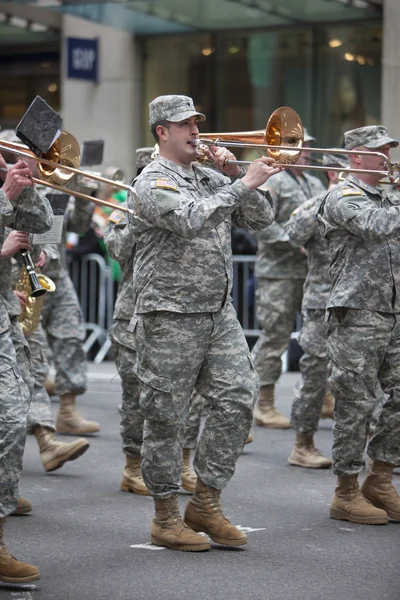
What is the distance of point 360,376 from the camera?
711cm

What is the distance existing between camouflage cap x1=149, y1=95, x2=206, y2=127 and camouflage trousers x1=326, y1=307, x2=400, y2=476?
144 cm

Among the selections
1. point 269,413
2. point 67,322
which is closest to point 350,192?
point 67,322

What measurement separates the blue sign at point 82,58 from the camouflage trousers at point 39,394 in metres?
9.65

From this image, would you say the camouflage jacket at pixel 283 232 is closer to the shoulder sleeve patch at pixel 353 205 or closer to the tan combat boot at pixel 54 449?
the tan combat boot at pixel 54 449

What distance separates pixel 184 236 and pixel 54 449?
8.93ft

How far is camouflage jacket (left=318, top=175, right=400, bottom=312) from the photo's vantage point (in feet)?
22.9

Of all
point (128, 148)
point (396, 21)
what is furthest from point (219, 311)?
point (128, 148)

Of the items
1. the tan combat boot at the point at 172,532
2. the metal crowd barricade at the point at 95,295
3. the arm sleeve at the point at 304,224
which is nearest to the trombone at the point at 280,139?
the tan combat boot at the point at 172,532

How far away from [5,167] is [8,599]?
78.7 inches

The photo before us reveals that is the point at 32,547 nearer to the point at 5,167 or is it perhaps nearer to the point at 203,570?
the point at 203,570

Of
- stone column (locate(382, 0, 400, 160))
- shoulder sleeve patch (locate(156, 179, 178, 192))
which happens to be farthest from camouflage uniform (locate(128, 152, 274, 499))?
stone column (locate(382, 0, 400, 160))

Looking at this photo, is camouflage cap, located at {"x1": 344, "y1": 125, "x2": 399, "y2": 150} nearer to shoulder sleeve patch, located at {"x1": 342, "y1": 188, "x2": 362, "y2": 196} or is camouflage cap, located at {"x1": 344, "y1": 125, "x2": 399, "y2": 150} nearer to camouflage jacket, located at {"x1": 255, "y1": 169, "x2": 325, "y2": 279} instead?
shoulder sleeve patch, located at {"x1": 342, "y1": 188, "x2": 362, "y2": 196}

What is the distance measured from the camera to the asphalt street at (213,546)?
5.82 m

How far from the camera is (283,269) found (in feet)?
34.5
